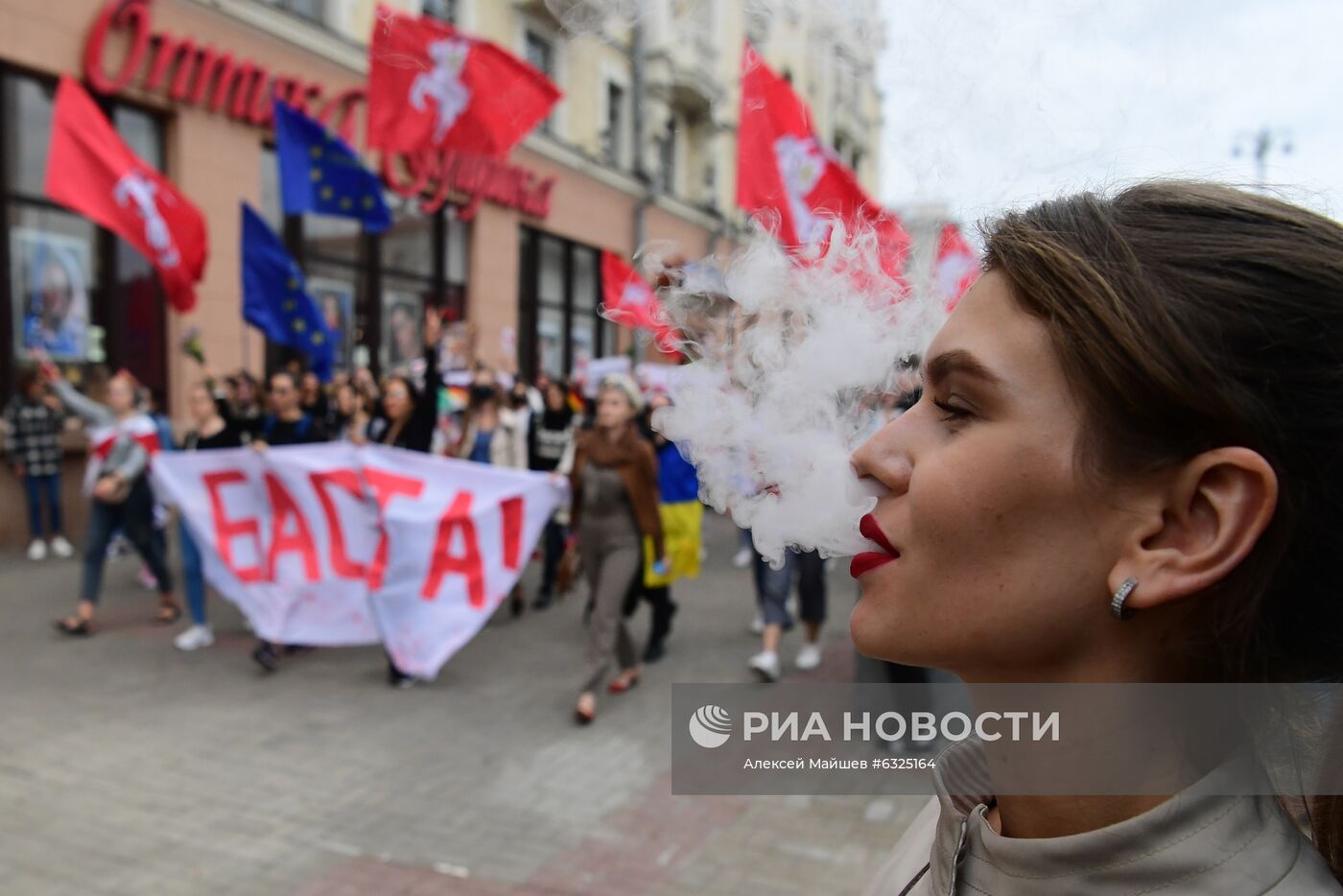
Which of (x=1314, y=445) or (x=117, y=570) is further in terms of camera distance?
(x=117, y=570)

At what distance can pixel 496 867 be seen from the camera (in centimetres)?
346

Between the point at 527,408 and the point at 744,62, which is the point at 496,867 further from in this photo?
the point at 527,408

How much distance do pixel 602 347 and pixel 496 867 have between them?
17505mm

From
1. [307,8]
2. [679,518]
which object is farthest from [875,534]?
[307,8]

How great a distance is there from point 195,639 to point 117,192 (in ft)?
10.3

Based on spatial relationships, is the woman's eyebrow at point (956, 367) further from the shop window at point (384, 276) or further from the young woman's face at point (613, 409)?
the shop window at point (384, 276)

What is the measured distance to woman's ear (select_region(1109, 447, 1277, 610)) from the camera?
794 mm

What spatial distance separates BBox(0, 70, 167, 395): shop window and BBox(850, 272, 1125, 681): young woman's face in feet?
36.0

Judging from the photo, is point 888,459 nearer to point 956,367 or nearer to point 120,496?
point 956,367

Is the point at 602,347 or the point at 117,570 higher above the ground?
the point at 602,347

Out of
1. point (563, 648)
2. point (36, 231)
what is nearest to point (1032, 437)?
point (563, 648)

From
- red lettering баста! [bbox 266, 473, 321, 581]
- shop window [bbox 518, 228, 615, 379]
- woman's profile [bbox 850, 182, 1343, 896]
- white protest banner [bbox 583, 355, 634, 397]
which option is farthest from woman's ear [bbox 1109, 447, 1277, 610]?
shop window [bbox 518, 228, 615, 379]

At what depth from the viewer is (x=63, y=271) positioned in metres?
9.97

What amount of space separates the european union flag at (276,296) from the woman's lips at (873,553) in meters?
6.94
